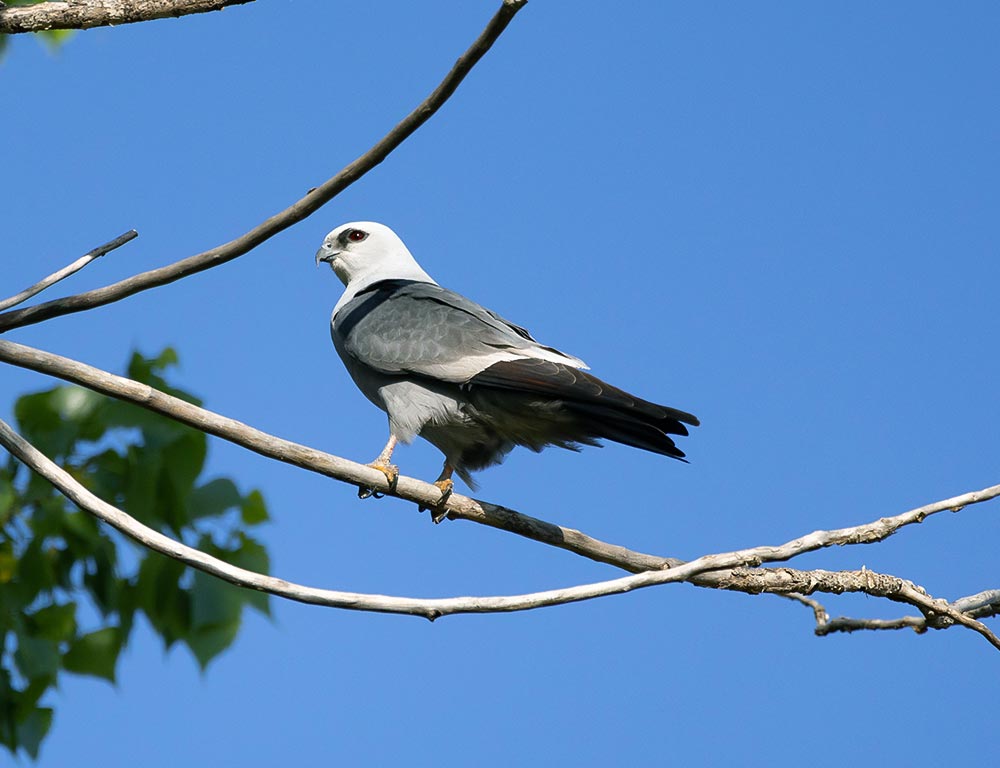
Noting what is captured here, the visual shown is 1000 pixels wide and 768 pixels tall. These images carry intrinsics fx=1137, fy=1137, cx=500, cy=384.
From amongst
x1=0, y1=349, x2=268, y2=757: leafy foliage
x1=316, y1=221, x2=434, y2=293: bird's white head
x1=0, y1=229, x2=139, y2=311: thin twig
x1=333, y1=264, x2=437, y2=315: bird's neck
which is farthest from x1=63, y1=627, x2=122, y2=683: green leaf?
x1=316, y1=221, x2=434, y2=293: bird's white head

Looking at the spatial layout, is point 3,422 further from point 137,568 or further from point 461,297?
point 461,297

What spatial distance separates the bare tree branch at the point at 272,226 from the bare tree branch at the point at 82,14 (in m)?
0.87

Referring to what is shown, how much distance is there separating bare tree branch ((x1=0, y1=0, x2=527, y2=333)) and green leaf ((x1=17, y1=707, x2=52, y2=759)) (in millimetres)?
1407

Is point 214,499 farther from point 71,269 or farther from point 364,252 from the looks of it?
point 364,252

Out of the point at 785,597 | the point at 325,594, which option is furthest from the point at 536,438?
the point at 325,594

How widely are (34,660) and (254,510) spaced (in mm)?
877

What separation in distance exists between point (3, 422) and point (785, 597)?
2.64 m

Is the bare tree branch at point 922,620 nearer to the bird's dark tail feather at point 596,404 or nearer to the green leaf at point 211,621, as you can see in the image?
the bird's dark tail feather at point 596,404

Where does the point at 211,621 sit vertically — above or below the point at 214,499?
below

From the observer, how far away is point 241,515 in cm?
414

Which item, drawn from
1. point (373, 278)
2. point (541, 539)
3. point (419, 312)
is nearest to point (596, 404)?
point (541, 539)

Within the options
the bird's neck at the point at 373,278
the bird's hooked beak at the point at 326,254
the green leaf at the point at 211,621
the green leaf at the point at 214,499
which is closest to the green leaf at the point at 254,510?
the green leaf at the point at 214,499

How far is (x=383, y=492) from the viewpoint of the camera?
3.83 metres

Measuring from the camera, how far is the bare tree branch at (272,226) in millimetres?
2867
